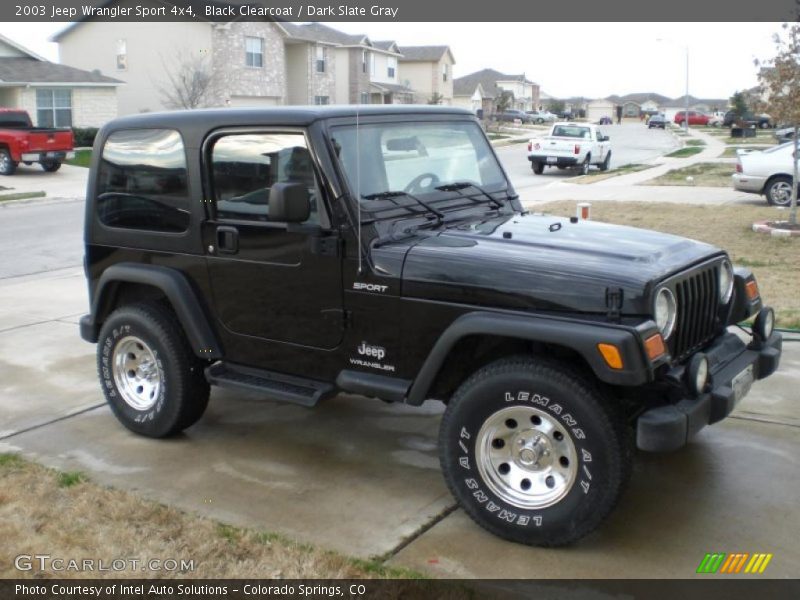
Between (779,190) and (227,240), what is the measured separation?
14969mm

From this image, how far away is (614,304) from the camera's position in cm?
389

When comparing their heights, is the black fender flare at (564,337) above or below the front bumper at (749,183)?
below

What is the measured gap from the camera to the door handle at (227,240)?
4996 mm

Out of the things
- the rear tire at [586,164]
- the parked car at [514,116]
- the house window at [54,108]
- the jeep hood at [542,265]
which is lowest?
the jeep hood at [542,265]

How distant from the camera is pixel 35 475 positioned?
4926 mm

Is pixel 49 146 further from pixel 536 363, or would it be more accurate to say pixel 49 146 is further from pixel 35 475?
pixel 536 363

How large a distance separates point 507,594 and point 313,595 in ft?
2.61

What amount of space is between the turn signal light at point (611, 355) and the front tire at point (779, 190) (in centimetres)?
1510

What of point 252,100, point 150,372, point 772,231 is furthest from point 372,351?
point 252,100

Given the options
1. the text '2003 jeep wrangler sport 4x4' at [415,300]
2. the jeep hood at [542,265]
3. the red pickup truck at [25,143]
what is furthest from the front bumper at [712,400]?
the red pickup truck at [25,143]

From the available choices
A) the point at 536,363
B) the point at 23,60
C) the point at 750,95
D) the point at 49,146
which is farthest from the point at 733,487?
the point at 23,60

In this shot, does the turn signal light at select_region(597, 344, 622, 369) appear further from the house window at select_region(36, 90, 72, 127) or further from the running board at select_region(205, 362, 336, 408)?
the house window at select_region(36, 90, 72, 127)

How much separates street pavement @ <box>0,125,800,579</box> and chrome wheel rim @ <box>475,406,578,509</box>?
0.80 ft

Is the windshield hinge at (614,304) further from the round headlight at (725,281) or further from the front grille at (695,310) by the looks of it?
the round headlight at (725,281)
